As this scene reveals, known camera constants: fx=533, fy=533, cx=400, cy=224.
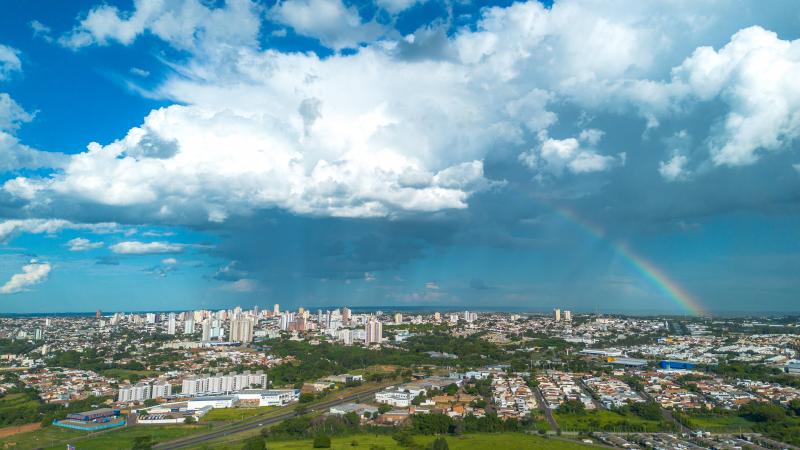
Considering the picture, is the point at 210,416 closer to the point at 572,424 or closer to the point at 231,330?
the point at 572,424

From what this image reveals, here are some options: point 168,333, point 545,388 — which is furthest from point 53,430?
point 168,333

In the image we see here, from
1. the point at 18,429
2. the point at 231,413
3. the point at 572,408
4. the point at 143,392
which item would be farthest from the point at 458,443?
the point at 143,392

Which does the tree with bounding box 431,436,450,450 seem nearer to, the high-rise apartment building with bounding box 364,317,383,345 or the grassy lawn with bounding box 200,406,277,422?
the grassy lawn with bounding box 200,406,277,422

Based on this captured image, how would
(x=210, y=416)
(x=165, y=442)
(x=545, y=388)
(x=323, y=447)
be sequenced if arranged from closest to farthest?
(x=323, y=447)
(x=165, y=442)
(x=210, y=416)
(x=545, y=388)

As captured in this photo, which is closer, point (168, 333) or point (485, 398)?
point (485, 398)

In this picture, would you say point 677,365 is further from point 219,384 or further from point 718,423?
point 219,384
